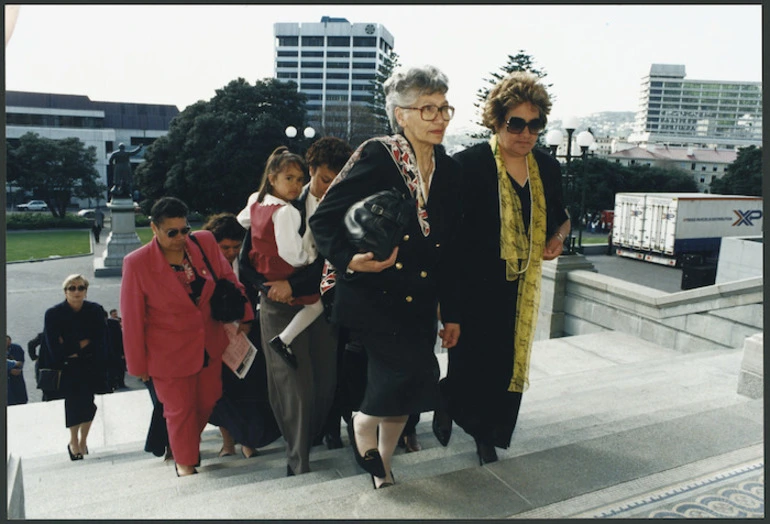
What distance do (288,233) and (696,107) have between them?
172715mm

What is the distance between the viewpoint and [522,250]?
9.89 ft

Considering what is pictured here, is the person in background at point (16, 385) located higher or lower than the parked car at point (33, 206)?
higher

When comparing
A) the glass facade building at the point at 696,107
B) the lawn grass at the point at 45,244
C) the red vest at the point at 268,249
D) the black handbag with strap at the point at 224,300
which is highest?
the glass facade building at the point at 696,107

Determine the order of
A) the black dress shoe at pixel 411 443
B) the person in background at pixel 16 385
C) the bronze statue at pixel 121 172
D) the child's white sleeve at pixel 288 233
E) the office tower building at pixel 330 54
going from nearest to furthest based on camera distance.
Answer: the child's white sleeve at pixel 288 233 → the black dress shoe at pixel 411 443 → the person in background at pixel 16 385 → the bronze statue at pixel 121 172 → the office tower building at pixel 330 54

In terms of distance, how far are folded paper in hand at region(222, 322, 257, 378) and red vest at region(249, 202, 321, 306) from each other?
29.9 inches

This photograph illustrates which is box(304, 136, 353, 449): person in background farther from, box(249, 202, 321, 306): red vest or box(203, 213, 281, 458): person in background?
box(203, 213, 281, 458): person in background

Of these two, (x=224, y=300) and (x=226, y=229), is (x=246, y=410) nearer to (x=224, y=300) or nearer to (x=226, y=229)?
(x=224, y=300)

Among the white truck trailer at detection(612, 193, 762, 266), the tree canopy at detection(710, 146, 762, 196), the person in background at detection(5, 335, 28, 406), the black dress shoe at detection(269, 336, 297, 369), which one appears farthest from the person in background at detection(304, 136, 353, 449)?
the tree canopy at detection(710, 146, 762, 196)

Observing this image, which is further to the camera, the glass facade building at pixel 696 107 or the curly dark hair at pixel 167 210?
the glass facade building at pixel 696 107

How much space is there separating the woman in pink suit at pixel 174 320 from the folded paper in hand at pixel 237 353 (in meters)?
0.13

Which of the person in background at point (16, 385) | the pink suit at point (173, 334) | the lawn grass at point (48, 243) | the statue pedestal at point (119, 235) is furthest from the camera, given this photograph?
the lawn grass at point (48, 243)

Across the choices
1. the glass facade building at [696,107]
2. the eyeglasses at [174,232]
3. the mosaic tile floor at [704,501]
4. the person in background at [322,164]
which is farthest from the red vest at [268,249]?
the glass facade building at [696,107]

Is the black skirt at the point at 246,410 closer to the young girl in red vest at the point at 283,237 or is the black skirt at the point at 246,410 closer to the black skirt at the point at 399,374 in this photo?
the young girl in red vest at the point at 283,237

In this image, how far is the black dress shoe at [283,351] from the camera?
318 centimetres
